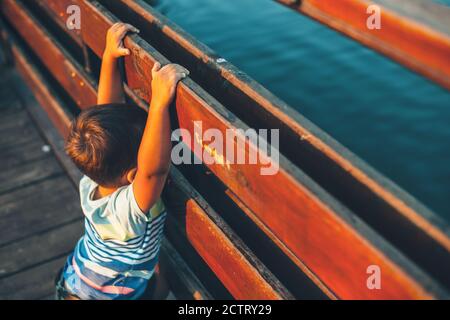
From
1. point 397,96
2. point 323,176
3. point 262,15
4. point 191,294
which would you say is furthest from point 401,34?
point 262,15

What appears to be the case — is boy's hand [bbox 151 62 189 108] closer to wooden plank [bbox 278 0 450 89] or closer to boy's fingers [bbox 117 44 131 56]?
boy's fingers [bbox 117 44 131 56]

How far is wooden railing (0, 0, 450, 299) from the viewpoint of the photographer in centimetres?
138

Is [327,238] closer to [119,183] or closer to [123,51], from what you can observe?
[119,183]

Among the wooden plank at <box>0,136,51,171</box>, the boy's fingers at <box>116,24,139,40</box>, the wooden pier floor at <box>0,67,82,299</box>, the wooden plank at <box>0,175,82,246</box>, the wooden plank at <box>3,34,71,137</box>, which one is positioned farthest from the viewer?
the wooden plank at <box>0,136,51,171</box>

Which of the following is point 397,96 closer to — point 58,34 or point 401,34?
point 58,34

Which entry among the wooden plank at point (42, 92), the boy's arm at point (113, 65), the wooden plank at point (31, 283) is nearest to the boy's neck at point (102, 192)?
the boy's arm at point (113, 65)

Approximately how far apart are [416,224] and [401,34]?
0.65m

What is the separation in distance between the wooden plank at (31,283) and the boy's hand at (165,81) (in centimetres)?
161

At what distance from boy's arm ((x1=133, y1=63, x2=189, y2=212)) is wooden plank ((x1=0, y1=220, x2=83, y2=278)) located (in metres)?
1.40

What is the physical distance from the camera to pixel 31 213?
3.50m

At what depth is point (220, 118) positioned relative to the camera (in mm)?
1781

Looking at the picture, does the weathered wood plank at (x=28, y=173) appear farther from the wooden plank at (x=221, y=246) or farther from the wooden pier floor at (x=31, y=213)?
the wooden plank at (x=221, y=246)

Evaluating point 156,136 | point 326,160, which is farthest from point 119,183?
point 326,160

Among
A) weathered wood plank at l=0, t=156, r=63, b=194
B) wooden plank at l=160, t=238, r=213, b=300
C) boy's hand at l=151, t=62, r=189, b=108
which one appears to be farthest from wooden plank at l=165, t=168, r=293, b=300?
weathered wood plank at l=0, t=156, r=63, b=194
